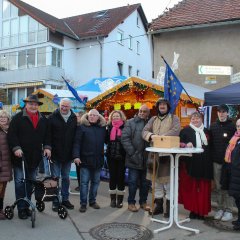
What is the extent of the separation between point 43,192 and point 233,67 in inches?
268

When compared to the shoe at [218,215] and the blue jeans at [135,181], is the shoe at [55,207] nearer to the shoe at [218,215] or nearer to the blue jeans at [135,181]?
the blue jeans at [135,181]

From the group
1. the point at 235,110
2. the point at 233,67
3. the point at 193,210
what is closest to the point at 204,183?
the point at 193,210

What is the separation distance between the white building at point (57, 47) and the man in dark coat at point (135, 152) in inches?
835

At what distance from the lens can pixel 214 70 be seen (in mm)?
10375

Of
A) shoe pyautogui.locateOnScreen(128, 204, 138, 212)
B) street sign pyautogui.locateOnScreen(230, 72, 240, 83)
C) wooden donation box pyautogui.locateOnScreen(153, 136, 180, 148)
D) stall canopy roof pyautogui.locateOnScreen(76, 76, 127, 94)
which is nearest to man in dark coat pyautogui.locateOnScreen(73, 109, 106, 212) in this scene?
shoe pyautogui.locateOnScreen(128, 204, 138, 212)

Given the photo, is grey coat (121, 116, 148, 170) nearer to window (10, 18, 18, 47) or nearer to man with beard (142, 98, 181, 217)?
man with beard (142, 98, 181, 217)

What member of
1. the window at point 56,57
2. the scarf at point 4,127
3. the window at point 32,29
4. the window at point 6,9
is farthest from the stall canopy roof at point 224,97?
the window at point 6,9

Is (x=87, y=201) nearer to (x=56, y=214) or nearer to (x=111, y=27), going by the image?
(x=56, y=214)

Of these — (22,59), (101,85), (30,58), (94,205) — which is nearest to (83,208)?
(94,205)

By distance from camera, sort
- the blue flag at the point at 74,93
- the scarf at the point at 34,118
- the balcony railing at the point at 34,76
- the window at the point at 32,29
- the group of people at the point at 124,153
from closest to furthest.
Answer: the group of people at the point at 124,153
the scarf at the point at 34,118
the blue flag at the point at 74,93
the balcony railing at the point at 34,76
the window at the point at 32,29

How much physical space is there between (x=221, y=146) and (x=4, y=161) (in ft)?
10.6

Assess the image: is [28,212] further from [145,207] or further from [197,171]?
[197,171]

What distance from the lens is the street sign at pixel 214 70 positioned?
10.2m

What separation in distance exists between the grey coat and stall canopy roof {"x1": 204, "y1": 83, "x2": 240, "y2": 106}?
1.69 metres
